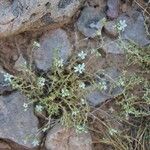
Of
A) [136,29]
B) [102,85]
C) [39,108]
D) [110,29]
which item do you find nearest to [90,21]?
[110,29]

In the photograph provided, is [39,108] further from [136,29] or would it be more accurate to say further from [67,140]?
[136,29]

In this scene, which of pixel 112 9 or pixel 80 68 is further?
pixel 112 9

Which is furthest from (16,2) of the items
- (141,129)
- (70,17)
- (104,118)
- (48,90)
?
(141,129)

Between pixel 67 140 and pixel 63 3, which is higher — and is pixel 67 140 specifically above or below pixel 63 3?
below

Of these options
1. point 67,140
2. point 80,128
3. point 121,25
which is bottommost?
point 67,140

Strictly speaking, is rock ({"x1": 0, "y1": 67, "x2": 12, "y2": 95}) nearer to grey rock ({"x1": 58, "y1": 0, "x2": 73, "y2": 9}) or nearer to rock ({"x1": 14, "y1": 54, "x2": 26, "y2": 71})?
rock ({"x1": 14, "y1": 54, "x2": 26, "y2": 71})

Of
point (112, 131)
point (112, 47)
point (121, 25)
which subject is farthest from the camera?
point (112, 47)

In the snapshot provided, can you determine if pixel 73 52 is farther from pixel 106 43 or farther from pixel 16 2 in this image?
pixel 16 2

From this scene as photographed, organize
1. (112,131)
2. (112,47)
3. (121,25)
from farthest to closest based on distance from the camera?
(112,47) < (112,131) < (121,25)
